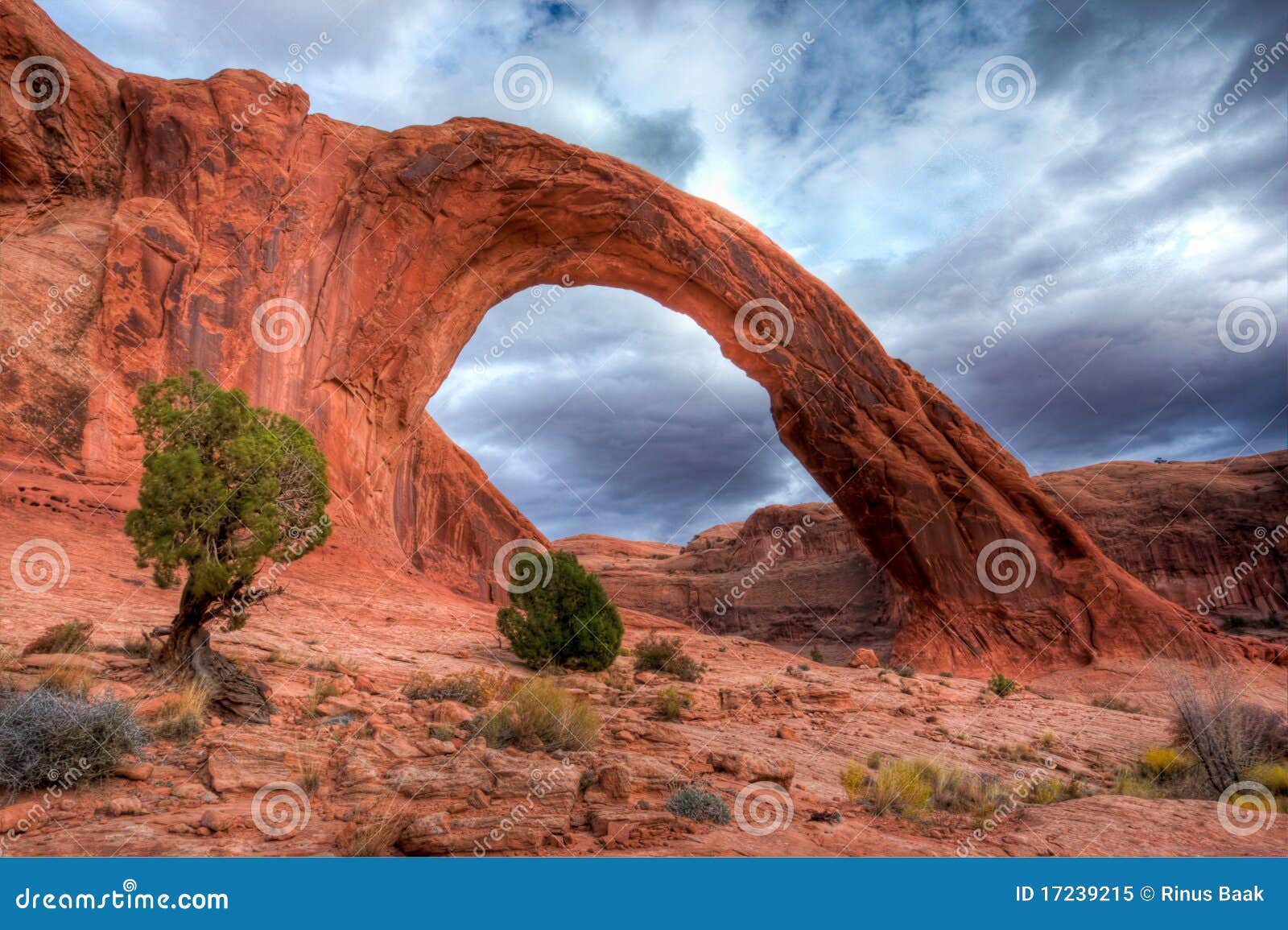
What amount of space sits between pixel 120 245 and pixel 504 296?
1257cm

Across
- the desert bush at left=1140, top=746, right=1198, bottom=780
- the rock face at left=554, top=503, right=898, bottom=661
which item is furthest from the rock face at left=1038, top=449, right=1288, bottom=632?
the desert bush at left=1140, top=746, right=1198, bottom=780

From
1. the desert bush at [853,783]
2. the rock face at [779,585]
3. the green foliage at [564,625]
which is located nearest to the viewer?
the desert bush at [853,783]

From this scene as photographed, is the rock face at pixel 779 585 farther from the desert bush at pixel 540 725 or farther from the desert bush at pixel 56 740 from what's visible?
the desert bush at pixel 56 740

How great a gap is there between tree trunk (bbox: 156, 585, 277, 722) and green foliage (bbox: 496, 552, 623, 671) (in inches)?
218

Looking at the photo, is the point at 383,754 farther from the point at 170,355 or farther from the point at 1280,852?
the point at 170,355

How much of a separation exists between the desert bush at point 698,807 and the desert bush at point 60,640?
270 inches

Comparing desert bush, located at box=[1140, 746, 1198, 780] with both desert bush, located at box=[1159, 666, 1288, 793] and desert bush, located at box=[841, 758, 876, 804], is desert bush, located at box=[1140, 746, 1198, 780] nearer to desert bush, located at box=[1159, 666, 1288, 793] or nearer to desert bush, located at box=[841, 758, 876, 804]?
Answer: desert bush, located at box=[1159, 666, 1288, 793]

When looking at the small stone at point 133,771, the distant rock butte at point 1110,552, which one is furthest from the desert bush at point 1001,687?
the small stone at point 133,771

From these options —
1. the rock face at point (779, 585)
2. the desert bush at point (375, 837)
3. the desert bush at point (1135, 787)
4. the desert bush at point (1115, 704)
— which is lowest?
the desert bush at point (375, 837)

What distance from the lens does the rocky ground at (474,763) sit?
164 inches

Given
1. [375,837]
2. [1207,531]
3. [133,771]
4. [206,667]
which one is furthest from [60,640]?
[1207,531]

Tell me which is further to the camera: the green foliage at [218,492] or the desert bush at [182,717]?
the green foliage at [218,492]

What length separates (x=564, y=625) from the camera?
1264cm

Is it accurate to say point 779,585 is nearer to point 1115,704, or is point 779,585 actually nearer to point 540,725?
point 1115,704
